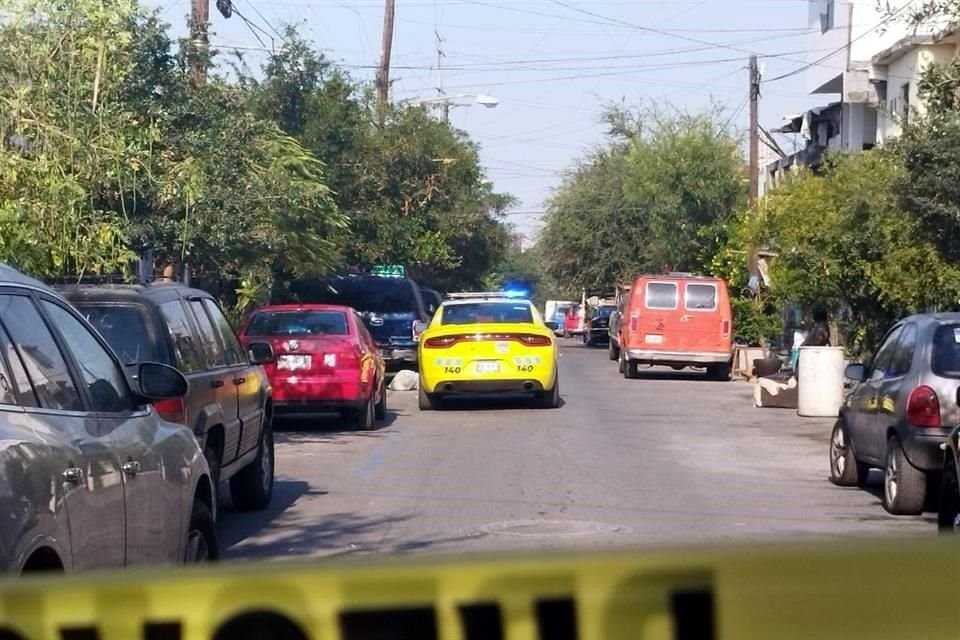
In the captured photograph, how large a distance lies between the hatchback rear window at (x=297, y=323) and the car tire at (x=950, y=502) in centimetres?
974

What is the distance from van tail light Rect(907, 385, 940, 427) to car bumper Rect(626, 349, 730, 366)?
A: 18.8 meters

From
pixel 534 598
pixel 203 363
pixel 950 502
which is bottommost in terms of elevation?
pixel 950 502

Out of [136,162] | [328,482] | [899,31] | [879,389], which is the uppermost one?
[899,31]

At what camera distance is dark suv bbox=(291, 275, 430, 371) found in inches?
1080

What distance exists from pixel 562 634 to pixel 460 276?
4802cm

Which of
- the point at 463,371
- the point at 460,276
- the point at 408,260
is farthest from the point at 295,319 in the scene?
the point at 460,276

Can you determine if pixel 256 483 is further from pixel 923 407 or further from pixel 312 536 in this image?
pixel 923 407

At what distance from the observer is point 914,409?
10688 millimetres

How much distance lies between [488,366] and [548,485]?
7.19 meters

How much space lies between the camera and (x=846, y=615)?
1.61 metres

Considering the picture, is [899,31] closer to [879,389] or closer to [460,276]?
[460,276]

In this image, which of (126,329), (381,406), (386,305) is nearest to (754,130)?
(386,305)

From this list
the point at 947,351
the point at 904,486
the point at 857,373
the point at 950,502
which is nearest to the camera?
the point at 950,502

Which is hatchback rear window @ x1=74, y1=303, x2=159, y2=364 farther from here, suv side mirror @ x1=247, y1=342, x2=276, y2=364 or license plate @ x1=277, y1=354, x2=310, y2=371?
license plate @ x1=277, y1=354, x2=310, y2=371
